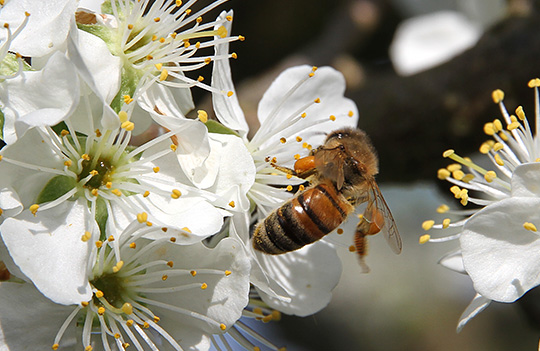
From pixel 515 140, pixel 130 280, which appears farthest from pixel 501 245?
pixel 130 280

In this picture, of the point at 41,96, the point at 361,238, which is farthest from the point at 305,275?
the point at 41,96

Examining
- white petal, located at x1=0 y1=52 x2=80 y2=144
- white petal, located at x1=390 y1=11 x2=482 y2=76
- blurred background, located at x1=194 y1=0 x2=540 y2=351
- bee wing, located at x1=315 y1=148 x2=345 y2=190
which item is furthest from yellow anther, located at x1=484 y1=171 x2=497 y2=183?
white petal, located at x1=390 y1=11 x2=482 y2=76

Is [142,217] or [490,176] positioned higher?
[142,217]

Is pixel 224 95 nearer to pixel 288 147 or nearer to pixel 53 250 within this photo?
pixel 288 147

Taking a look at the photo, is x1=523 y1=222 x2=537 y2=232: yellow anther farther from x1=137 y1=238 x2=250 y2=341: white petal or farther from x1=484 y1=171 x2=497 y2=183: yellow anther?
x1=137 y1=238 x2=250 y2=341: white petal

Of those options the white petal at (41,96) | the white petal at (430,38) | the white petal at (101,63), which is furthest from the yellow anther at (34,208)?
the white petal at (430,38)

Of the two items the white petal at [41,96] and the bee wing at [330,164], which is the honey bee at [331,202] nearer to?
the bee wing at [330,164]
